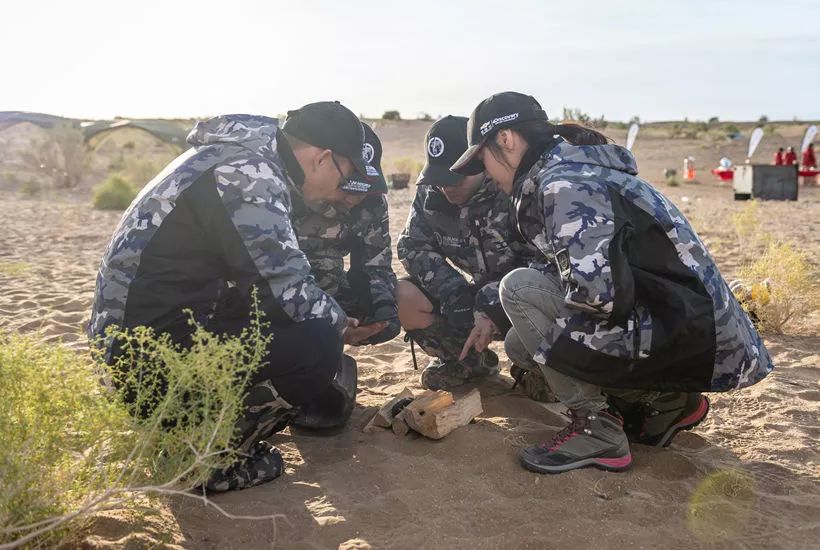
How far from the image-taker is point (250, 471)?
289 centimetres

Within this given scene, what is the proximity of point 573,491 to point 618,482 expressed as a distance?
20 centimetres

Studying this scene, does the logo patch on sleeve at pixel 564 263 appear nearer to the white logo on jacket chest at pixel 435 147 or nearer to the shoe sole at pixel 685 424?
the shoe sole at pixel 685 424

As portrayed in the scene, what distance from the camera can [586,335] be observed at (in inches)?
109

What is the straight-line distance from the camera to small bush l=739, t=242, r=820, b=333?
482 cm

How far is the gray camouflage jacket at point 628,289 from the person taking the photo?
2.63 meters

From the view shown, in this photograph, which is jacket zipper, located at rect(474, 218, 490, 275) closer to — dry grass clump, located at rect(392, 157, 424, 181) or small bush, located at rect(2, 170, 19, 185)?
small bush, located at rect(2, 170, 19, 185)

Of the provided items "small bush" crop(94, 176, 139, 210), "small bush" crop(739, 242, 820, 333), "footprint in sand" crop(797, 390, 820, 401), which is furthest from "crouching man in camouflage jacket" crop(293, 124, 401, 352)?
"small bush" crop(94, 176, 139, 210)

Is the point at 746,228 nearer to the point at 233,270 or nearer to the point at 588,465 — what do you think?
the point at 588,465

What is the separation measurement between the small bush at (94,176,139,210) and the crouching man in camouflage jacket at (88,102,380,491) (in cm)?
1078

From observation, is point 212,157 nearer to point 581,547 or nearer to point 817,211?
point 581,547

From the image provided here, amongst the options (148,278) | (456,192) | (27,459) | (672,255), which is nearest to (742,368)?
(672,255)

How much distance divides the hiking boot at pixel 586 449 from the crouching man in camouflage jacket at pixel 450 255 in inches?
30.5

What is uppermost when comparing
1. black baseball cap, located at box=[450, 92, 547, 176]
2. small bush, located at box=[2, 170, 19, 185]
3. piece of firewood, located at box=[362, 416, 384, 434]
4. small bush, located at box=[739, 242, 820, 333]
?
black baseball cap, located at box=[450, 92, 547, 176]

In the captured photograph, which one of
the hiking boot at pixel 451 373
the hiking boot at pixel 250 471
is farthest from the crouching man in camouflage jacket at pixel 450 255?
the hiking boot at pixel 250 471
